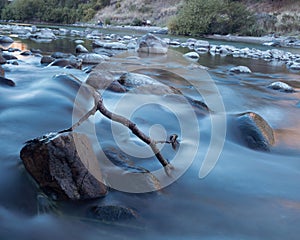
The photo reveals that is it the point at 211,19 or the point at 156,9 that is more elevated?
the point at 156,9

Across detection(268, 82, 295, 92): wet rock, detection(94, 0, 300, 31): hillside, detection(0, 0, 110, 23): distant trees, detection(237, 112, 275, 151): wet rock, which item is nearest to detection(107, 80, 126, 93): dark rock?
detection(237, 112, 275, 151): wet rock

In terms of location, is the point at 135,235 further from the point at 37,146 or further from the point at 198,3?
the point at 198,3

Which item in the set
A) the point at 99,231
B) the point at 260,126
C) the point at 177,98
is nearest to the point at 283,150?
the point at 260,126

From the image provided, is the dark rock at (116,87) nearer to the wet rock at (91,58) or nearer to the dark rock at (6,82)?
the dark rock at (6,82)

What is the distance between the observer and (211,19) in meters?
27.5

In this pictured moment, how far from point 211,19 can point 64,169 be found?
91.6 feet

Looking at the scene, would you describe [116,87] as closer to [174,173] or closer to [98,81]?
[98,81]

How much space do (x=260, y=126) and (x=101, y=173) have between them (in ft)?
5.89

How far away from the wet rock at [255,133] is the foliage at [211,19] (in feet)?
81.6

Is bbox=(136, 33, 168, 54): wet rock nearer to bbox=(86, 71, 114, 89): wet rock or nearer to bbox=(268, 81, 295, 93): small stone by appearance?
bbox=(268, 81, 295, 93): small stone

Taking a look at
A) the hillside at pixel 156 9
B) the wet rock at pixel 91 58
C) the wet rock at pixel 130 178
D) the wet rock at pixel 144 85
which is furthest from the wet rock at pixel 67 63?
the hillside at pixel 156 9

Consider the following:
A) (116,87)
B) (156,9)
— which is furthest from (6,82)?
(156,9)

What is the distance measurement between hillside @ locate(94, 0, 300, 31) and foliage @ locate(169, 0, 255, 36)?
272 cm

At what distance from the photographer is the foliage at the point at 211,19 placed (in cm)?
2708
